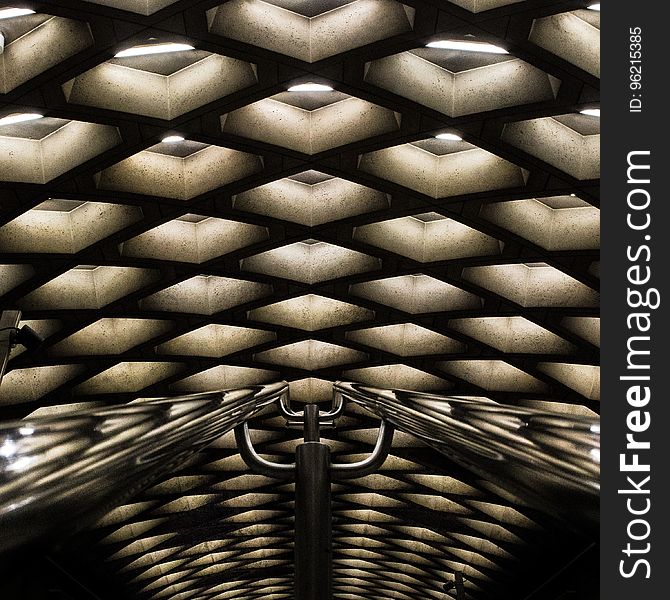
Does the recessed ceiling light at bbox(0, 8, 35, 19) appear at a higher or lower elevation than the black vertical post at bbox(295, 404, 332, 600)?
higher

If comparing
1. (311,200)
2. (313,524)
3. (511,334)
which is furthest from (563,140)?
(313,524)

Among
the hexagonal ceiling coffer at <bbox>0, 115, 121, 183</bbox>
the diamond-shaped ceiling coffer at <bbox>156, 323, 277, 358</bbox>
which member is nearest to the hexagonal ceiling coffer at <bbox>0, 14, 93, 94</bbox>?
the hexagonal ceiling coffer at <bbox>0, 115, 121, 183</bbox>

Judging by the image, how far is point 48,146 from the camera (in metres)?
17.7

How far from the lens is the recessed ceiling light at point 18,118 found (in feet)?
49.9

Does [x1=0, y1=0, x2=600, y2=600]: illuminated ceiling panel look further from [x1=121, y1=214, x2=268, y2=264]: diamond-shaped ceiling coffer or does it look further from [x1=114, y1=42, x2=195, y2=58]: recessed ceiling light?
[x1=114, y1=42, x2=195, y2=58]: recessed ceiling light

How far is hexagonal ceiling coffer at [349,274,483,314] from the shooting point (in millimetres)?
25594

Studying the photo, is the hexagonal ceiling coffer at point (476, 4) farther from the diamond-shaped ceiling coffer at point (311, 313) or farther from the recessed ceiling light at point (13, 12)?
the diamond-shaped ceiling coffer at point (311, 313)

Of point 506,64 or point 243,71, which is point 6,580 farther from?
point 506,64

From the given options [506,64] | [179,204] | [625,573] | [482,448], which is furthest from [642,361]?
[179,204]

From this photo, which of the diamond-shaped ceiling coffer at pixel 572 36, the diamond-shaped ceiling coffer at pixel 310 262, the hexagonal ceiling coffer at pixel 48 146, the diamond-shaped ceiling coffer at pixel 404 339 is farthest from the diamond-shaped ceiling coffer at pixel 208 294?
the diamond-shaped ceiling coffer at pixel 572 36

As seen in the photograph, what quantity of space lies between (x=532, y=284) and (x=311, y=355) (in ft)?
31.0

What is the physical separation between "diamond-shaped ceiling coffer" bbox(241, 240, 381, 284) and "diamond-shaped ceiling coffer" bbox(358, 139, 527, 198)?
189 inches

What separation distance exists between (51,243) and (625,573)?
2048 centimetres

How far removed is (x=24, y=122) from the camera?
17281 mm
